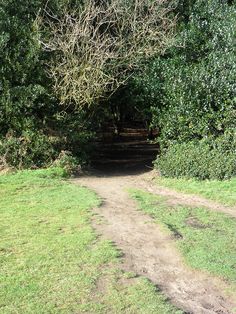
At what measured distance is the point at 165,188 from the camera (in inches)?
475

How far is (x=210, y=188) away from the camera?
1141 centimetres

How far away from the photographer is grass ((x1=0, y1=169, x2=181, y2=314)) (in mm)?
5113

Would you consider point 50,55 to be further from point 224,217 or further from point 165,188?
point 224,217

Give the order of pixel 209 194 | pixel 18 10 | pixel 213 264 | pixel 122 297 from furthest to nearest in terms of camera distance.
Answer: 1. pixel 18 10
2. pixel 209 194
3. pixel 213 264
4. pixel 122 297

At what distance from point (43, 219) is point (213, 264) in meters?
3.31

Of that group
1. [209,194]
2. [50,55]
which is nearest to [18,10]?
[50,55]

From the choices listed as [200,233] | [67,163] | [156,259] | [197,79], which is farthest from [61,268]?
[197,79]

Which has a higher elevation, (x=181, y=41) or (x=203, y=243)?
(x=181, y=41)

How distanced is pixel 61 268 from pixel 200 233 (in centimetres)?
262

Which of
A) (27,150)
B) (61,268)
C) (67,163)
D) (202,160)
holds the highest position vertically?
(27,150)

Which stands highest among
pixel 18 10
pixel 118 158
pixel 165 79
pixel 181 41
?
pixel 18 10

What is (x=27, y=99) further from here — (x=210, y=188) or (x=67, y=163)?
(x=210, y=188)

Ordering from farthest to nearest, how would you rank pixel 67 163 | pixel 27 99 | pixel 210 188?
1. pixel 67 163
2. pixel 27 99
3. pixel 210 188

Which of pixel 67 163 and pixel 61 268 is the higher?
pixel 67 163
